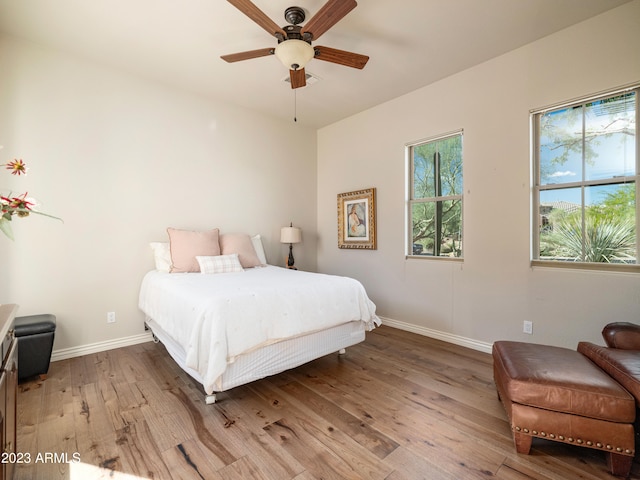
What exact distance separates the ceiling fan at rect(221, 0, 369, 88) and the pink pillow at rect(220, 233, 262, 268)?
75.7 inches

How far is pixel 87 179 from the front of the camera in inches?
118

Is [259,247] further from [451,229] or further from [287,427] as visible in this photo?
[287,427]

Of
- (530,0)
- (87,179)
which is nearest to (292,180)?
(87,179)

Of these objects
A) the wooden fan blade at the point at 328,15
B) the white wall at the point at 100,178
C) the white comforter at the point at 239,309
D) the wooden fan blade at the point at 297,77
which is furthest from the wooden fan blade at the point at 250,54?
the white comforter at the point at 239,309

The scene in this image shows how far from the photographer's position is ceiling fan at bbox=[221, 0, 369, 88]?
1.87m

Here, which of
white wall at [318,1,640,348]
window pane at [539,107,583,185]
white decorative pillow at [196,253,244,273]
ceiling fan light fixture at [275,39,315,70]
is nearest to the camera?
ceiling fan light fixture at [275,39,315,70]

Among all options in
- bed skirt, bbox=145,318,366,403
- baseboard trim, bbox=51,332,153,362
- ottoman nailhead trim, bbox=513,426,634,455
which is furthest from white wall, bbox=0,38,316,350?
ottoman nailhead trim, bbox=513,426,634,455

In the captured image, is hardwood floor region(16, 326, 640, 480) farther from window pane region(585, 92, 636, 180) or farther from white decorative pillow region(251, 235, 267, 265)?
window pane region(585, 92, 636, 180)

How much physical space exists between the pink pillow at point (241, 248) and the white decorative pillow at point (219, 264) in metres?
0.20

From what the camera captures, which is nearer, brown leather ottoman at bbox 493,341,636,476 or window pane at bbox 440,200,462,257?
brown leather ottoman at bbox 493,341,636,476

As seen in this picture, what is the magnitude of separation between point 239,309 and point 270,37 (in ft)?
7.72

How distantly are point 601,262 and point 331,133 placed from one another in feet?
11.9

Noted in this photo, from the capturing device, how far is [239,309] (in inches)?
78.7

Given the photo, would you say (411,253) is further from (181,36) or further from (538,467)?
(181,36)
